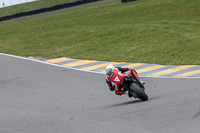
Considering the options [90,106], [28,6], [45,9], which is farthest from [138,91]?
[28,6]

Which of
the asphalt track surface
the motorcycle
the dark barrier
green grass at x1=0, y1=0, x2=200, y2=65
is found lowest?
the dark barrier

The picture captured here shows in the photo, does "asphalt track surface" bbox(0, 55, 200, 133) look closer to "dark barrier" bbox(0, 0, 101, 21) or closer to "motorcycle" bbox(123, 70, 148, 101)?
"motorcycle" bbox(123, 70, 148, 101)

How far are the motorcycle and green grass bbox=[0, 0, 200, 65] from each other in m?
6.64

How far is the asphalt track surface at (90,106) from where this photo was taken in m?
8.92

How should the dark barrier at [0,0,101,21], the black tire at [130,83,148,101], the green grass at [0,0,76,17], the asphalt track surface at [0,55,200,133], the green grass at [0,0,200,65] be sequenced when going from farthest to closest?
the green grass at [0,0,76,17] < the dark barrier at [0,0,101,21] < the green grass at [0,0,200,65] < the black tire at [130,83,148,101] < the asphalt track surface at [0,55,200,133]

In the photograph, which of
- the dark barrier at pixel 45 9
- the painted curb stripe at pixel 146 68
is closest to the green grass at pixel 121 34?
the painted curb stripe at pixel 146 68

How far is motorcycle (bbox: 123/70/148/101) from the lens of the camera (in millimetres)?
10820

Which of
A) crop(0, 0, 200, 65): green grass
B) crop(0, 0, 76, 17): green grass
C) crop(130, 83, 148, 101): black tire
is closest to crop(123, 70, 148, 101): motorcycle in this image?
crop(130, 83, 148, 101): black tire

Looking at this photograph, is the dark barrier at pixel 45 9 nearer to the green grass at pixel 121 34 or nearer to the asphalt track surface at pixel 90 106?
the green grass at pixel 121 34

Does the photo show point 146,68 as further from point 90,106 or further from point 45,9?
point 45,9

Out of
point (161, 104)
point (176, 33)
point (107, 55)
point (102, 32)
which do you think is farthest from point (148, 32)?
point (161, 104)

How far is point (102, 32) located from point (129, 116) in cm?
1846

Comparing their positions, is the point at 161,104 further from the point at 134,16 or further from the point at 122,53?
the point at 134,16

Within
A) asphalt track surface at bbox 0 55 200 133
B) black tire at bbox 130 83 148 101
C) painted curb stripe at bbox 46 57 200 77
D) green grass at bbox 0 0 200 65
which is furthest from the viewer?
green grass at bbox 0 0 200 65
